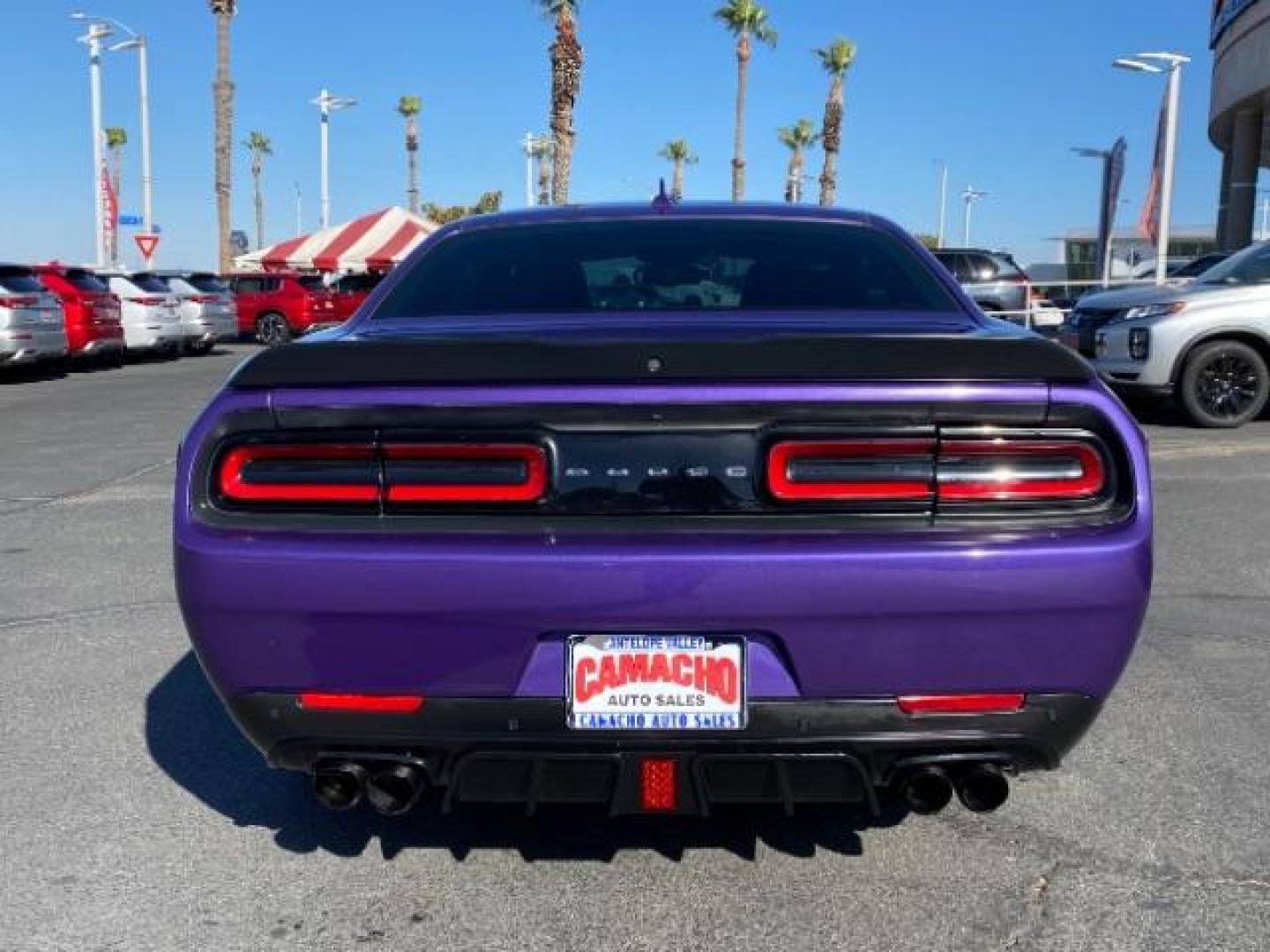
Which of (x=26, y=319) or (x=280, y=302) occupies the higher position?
(x=280, y=302)

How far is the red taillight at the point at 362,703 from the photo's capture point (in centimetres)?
237

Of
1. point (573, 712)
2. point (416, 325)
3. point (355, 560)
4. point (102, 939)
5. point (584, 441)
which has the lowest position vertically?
point (102, 939)

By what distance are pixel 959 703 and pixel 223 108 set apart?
32.6 meters

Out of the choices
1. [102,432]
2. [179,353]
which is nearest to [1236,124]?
[179,353]

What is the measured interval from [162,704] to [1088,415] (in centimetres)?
307

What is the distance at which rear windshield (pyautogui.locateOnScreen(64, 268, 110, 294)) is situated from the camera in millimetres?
17922

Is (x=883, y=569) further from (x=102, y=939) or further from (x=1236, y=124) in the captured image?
(x=1236, y=124)

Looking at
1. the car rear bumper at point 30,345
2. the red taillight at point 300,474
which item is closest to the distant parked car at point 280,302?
the car rear bumper at point 30,345

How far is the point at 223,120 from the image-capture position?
103 ft

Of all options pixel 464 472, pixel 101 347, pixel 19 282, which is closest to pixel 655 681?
pixel 464 472

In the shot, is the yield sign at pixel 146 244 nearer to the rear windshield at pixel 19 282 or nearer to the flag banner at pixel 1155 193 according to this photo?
the rear windshield at pixel 19 282

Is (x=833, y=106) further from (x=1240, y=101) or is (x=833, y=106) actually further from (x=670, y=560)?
(x=670, y=560)

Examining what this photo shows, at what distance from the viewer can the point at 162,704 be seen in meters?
3.96

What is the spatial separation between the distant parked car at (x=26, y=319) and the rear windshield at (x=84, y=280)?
130 cm
